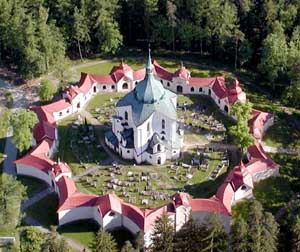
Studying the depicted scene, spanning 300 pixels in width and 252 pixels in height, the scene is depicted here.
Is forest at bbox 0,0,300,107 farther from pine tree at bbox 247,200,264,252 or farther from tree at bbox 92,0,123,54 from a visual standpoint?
pine tree at bbox 247,200,264,252

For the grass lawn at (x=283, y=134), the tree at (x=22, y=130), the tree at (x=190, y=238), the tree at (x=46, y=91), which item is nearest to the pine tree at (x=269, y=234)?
the tree at (x=190, y=238)

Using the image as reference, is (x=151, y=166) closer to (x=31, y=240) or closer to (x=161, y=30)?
(x=31, y=240)

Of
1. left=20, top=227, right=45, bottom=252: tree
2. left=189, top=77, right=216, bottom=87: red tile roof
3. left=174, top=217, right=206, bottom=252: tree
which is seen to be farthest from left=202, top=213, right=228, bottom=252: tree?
left=189, top=77, right=216, bottom=87: red tile roof

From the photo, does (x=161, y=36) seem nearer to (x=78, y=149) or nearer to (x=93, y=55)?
(x=93, y=55)

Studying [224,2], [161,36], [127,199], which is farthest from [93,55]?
[127,199]

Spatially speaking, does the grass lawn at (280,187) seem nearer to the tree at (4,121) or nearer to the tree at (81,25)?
the tree at (4,121)

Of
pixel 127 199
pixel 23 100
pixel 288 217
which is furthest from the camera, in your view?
pixel 23 100
